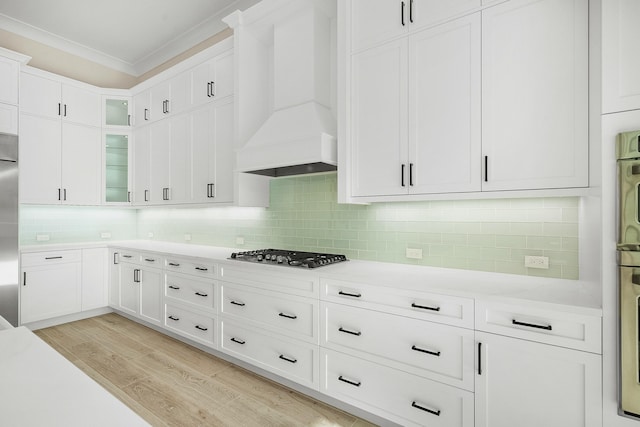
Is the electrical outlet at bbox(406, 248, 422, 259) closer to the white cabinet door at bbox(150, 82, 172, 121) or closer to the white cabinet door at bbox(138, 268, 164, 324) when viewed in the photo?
the white cabinet door at bbox(138, 268, 164, 324)

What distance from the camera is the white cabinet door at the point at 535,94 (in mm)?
1619

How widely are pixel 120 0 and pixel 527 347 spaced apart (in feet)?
14.9

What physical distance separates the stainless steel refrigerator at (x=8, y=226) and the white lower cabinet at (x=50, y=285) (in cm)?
22

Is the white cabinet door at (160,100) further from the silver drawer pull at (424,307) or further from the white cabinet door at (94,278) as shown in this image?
the silver drawer pull at (424,307)

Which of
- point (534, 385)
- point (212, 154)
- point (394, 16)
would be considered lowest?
point (534, 385)

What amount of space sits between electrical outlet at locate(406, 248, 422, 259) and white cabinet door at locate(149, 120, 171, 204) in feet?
9.20

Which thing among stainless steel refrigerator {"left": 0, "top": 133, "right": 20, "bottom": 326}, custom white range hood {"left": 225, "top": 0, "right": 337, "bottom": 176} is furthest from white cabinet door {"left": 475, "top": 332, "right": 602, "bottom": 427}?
stainless steel refrigerator {"left": 0, "top": 133, "right": 20, "bottom": 326}

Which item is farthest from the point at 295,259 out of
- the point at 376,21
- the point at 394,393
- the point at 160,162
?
the point at 160,162

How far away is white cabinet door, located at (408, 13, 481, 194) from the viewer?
1.89m

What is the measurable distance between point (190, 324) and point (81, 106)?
305cm

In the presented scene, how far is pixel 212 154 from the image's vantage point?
134 inches

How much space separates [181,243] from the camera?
14.0 feet

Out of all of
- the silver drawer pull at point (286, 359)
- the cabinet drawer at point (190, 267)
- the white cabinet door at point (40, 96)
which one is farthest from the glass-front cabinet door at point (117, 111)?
the silver drawer pull at point (286, 359)

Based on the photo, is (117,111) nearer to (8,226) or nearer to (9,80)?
(9,80)
